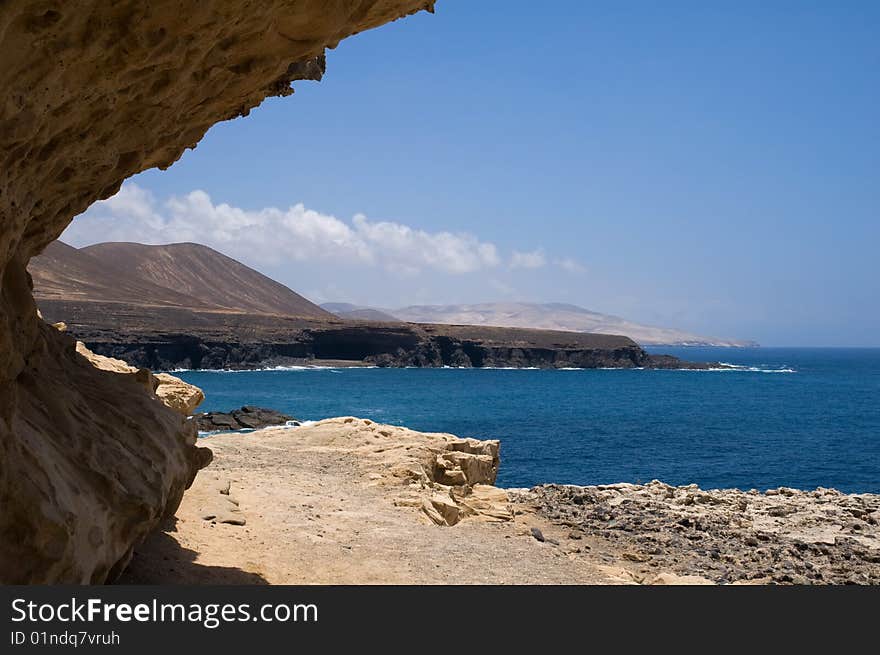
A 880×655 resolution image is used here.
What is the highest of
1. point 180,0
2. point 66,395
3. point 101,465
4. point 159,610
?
point 180,0

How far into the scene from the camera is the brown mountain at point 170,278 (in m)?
127

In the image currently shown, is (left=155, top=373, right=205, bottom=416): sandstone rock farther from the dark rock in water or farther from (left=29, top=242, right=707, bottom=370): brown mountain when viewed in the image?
(left=29, top=242, right=707, bottom=370): brown mountain

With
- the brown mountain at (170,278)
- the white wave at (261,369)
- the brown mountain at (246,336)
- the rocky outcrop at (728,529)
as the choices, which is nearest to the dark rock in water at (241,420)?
the rocky outcrop at (728,529)

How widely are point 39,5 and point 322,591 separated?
4330 mm

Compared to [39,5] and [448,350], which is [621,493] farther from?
[448,350]

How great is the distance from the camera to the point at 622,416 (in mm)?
59406

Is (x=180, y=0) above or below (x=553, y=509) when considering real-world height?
above

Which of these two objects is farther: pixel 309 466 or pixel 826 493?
pixel 826 493

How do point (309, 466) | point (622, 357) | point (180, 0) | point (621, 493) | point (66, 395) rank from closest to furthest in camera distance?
1. point (180, 0)
2. point (66, 395)
3. point (309, 466)
4. point (621, 493)
5. point (622, 357)

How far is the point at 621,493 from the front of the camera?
912 inches

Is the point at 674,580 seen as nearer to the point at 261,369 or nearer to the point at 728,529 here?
the point at 728,529

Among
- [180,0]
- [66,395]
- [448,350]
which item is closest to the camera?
[180,0]

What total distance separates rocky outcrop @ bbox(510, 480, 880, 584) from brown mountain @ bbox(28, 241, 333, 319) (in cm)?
10815

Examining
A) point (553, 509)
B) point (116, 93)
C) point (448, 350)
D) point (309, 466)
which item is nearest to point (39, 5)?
point (116, 93)
